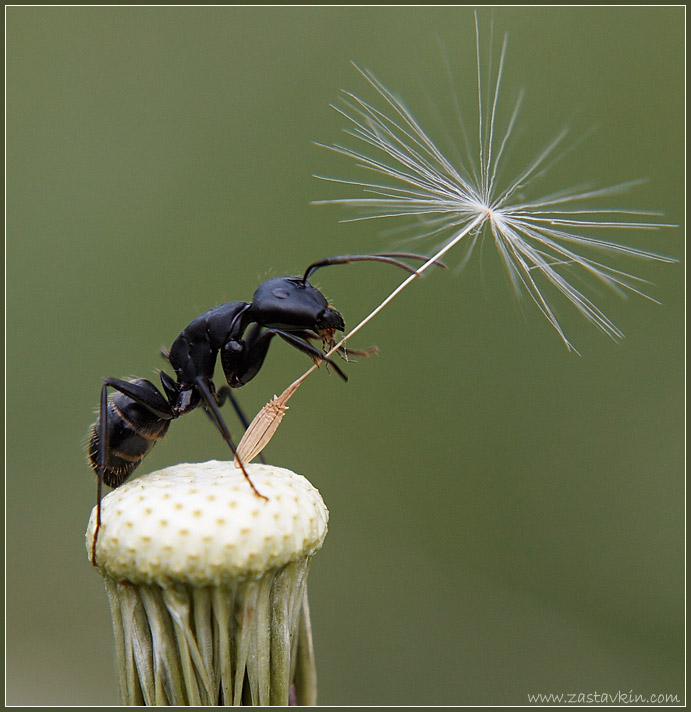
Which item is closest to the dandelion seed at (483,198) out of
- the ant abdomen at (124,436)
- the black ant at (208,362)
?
the black ant at (208,362)

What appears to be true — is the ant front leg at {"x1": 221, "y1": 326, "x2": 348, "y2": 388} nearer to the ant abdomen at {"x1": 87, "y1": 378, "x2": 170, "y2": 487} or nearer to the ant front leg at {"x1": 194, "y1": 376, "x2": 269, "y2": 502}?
the ant front leg at {"x1": 194, "y1": 376, "x2": 269, "y2": 502}

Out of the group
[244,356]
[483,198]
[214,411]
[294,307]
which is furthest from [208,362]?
[483,198]

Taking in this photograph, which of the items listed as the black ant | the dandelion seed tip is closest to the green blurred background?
the black ant

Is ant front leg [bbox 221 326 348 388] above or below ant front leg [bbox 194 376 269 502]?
above

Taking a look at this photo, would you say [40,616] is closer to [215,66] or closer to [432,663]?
[432,663]

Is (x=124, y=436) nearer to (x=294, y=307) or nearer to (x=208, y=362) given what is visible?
(x=208, y=362)

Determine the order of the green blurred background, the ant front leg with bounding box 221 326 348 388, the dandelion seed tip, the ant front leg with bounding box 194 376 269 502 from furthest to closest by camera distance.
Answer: the green blurred background → the ant front leg with bounding box 221 326 348 388 → the ant front leg with bounding box 194 376 269 502 → the dandelion seed tip

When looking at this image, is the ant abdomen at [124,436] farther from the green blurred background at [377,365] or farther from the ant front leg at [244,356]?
the green blurred background at [377,365]
